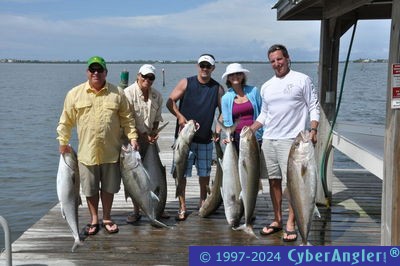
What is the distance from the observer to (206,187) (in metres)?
5.47

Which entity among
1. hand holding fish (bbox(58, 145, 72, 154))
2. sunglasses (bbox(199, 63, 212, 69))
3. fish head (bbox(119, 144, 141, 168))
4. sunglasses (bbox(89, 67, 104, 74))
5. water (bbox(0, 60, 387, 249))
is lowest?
water (bbox(0, 60, 387, 249))

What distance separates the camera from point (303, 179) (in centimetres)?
401

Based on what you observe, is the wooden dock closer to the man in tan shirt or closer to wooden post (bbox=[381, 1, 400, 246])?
the man in tan shirt

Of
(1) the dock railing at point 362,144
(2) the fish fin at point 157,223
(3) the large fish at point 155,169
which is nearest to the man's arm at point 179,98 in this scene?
(3) the large fish at point 155,169

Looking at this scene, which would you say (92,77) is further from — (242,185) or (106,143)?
(242,185)

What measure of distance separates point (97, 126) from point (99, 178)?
557 mm

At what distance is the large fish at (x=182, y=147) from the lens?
4895 millimetres

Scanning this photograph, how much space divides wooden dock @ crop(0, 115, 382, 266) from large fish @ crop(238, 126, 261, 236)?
424mm

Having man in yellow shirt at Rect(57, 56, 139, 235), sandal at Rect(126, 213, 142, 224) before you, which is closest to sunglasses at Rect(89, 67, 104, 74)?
man in yellow shirt at Rect(57, 56, 139, 235)

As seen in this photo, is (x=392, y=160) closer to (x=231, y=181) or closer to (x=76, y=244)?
(x=231, y=181)

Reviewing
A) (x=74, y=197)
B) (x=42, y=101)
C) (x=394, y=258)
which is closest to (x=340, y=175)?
(x=74, y=197)

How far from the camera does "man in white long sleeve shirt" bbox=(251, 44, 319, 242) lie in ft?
14.0

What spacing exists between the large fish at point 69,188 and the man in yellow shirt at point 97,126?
0.36 ft

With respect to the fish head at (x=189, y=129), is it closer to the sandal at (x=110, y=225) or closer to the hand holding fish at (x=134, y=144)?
the hand holding fish at (x=134, y=144)
